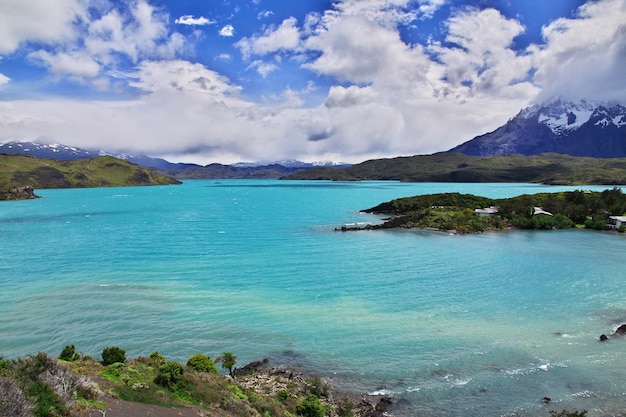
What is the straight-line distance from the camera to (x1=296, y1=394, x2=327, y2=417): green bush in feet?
67.9

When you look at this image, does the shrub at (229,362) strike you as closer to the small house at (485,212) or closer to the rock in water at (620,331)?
the rock in water at (620,331)

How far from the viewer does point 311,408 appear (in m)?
20.7

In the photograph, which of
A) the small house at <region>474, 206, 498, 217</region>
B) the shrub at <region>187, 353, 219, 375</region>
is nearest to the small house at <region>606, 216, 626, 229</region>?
the small house at <region>474, 206, 498, 217</region>

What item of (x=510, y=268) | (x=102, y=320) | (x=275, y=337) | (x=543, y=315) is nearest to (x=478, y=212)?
(x=510, y=268)

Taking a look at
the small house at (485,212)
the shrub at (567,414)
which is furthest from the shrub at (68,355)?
the small house at (485,212)

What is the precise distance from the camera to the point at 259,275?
51.2 metres

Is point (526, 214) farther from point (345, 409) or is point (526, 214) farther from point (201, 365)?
point (201, 365)

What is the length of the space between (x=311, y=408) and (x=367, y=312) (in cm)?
1796

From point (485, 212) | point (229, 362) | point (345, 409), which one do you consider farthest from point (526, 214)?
point (229, 362)

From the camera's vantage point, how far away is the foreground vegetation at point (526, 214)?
95.7 meters

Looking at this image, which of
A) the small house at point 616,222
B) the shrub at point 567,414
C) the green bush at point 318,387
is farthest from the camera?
the small house at point 616,222

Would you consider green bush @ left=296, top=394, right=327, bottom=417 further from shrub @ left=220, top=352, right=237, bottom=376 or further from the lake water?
shrub @ left=220, top=352, right=237, bottom=376

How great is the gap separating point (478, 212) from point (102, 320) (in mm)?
97748

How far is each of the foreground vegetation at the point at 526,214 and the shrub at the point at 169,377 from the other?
78.4m
